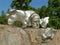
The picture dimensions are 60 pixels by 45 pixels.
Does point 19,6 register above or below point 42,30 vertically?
above

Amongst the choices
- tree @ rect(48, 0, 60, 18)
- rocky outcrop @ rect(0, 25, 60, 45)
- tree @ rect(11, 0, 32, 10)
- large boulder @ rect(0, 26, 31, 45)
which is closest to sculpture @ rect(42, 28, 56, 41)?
rocky outcrop @ rect(0, 25, 60, 45)

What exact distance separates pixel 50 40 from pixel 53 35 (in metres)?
0.05

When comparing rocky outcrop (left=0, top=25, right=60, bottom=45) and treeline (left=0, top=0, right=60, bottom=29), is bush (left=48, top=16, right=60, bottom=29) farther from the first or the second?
rocky outcrop (left=0, top=25, right=60, bottom=45)

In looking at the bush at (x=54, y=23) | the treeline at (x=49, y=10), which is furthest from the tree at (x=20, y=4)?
the bush at (x=54, y=23)

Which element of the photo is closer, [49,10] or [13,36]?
[13,36]

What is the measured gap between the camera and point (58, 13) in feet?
7.23

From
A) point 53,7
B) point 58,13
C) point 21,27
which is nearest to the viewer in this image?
point 21,27

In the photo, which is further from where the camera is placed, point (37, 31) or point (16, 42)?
point (37, 31)

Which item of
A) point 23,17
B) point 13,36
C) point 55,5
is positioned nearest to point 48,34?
point 23,17

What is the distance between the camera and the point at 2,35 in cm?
140

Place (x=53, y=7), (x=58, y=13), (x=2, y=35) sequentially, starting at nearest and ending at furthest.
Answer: (x=2, y=35)
(x=58, y=13)
(x=53, y=7)

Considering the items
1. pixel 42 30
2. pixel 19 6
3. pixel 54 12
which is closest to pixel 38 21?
pixel 42 30

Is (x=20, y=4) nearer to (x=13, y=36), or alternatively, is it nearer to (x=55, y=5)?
(x=55, y=5)

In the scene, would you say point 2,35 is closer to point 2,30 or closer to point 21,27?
point 2,30
